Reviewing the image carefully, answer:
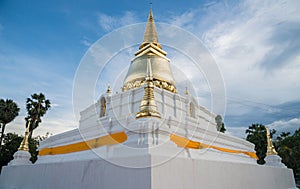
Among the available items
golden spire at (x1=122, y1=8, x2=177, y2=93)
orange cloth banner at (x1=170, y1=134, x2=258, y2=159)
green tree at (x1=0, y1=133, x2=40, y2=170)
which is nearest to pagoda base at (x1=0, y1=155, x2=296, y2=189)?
orange cloth banner at (x1=170, y1=134, x2=258, y2=159)

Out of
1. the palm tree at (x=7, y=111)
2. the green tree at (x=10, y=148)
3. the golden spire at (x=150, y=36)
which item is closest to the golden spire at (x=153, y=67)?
the golden spire at (x=150, y=36)

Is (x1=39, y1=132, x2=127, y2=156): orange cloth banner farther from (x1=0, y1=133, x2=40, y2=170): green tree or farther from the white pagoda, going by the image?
(x1=0, y1=133, x2=40, y2=170): green tree

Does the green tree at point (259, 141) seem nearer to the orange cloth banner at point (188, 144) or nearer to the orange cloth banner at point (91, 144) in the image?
the orange cloth banner at point (188, 144)

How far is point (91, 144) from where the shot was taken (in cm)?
980

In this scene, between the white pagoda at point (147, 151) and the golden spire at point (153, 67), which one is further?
the golden spire at point (153, 67)

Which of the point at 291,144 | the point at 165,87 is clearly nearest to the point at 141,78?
the point at 165,87

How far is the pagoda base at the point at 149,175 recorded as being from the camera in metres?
3.99

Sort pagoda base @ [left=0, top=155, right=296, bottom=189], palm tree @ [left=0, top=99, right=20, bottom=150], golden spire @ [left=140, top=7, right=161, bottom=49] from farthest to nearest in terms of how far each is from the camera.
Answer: palm tree @ [left=0, top=99, right=20, bottom=150], golden spire @ [left=140, top=7, right=161, bottom=49], pagoda base @ [left=0, top=155, right=296, bottom=189]

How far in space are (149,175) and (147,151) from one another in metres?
1.03

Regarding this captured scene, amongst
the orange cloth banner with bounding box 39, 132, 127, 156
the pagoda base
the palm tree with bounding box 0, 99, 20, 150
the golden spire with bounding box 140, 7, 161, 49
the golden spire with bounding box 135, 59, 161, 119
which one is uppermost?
the golden spire with bounding box 140, 7, 161, 49

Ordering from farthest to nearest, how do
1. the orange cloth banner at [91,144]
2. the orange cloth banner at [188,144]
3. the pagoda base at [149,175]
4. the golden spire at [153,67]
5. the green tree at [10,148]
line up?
the green tree at [10,148]
the golden spire at [153,67]
the orange cloth banner at [91,144]
the orange cloth banner at [188,144]
the pagoda base at [149,175]

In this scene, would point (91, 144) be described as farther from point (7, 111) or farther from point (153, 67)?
point (7, 111)

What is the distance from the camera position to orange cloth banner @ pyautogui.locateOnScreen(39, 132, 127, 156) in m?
8.96

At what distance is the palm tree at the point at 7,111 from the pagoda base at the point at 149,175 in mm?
16726
